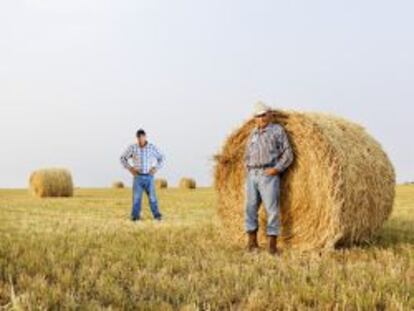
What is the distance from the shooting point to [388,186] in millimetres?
10547

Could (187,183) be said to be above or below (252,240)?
above

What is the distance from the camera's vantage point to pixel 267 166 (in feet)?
32.0

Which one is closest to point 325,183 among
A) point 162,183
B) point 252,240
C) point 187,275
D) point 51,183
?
point 252,240

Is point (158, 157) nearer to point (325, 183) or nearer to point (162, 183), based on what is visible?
point (325, 183)

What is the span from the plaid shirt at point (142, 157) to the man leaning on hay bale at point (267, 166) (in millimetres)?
6933

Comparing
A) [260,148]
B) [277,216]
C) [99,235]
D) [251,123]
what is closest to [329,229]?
[277,216]

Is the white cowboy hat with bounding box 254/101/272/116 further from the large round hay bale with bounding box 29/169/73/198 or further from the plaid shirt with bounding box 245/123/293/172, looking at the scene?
the large round hay bale with bounding box 29/169/73/198

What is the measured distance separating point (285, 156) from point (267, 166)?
0.30 m

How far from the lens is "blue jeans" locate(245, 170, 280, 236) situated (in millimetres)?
9609

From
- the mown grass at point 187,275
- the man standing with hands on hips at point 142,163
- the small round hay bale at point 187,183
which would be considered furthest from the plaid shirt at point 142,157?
the small round hay bale at point 187,183

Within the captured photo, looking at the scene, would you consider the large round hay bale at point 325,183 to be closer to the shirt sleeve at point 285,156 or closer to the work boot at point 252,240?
the shirt sleeve at point 285,156

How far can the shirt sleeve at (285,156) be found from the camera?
9688 millimetres

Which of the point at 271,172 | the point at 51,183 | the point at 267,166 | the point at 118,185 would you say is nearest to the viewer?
the point at 271,172

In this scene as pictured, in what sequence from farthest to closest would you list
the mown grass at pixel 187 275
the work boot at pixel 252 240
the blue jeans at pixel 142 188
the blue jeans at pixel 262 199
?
the blue jeans at pixel 142 188 < the work boot at pixel 252 240 < the blue jeans at pixel 262 199 < the mown grass at pixel 187 275
